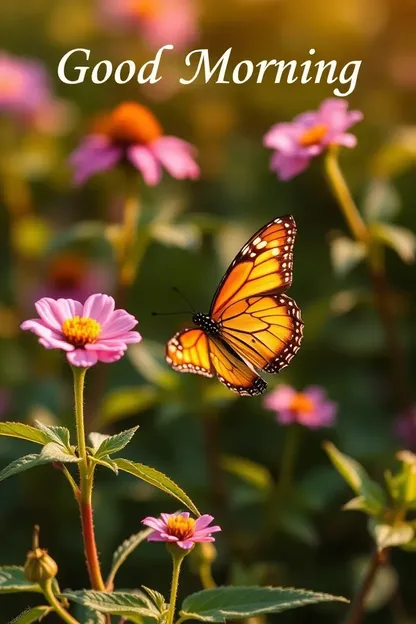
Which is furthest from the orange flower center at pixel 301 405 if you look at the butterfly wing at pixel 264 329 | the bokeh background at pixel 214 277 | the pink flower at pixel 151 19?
the pink flower at pixel 151 19

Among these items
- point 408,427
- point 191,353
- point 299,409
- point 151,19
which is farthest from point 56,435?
point 151,19

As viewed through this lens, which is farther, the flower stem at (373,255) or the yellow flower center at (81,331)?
the flower stem at (373,255)

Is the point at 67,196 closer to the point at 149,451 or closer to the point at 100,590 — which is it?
the point at 149,451

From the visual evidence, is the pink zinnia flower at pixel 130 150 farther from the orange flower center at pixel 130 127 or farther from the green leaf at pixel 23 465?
the green leaf at pixel 23 465

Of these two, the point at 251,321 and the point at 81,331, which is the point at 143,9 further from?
the point at 81,331

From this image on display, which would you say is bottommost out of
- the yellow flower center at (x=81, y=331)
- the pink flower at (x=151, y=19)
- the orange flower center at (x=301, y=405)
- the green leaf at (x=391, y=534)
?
the green leaf at (x=391, y=534)

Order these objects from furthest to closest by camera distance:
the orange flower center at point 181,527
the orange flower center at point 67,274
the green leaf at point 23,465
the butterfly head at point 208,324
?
1. the orange flower center at point 67,274
2. the butterfly head at point 208,324
3. the orange flower center at point 181,527
4. the green leaf at point 23,465
